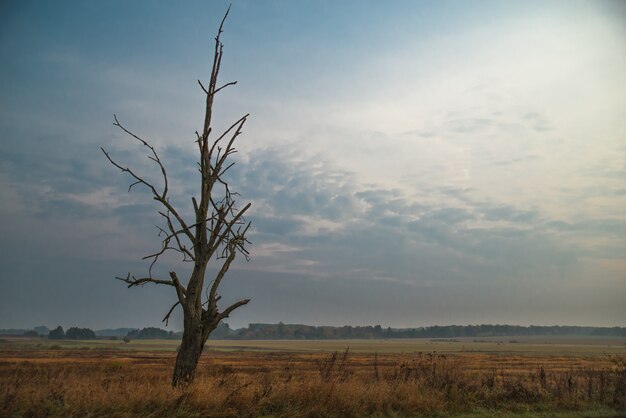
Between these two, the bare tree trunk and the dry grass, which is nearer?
the dry grass

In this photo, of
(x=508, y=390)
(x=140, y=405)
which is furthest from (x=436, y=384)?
(x=140, y=405)

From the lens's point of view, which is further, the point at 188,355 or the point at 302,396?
the point at 188,355

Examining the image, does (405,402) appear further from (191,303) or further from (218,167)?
(218,167)

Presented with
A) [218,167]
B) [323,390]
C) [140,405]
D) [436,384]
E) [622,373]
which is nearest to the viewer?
[140,405]

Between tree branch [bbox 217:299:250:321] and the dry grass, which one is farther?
tree branch [bbox 217:299:250:321]

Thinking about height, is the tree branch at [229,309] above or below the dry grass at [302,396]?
above

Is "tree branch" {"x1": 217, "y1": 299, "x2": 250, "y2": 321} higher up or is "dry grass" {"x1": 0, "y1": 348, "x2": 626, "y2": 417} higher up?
"tree branch" {"x1": 217, "y1": 299, "x2": 250, "y2": 321}

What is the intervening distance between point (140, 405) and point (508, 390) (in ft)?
33.5

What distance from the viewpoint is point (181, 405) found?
887cm

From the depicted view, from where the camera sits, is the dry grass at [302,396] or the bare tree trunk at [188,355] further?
the bare tree trunk at [188,355]

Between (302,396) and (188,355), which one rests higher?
(188,355)

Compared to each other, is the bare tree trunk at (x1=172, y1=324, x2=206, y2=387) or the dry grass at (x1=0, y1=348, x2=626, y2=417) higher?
the bare tree trunk at (x1=172, y1=324, x2=206, y2=387)

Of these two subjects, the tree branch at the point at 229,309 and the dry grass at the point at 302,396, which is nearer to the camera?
the dry grass at the point at 302,396

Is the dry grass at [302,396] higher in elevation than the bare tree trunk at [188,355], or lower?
lower
